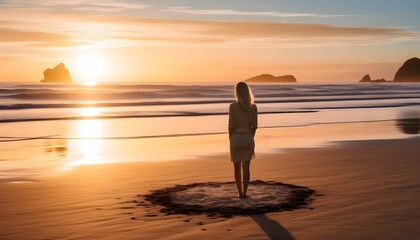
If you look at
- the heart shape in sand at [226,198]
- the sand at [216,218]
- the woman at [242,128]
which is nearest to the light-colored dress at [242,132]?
the woman at [242,128]

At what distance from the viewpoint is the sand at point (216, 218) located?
24.2ft

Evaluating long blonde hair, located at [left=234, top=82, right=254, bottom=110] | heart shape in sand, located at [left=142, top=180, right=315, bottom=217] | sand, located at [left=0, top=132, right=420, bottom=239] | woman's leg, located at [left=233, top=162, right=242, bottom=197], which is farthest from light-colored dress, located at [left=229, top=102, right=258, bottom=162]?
sand, located at [left=0, top=132, right=420, bottom=239]

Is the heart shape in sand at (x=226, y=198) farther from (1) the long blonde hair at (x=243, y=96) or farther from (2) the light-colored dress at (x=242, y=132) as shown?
(1) the long blonde hair at (x=243, y=96)

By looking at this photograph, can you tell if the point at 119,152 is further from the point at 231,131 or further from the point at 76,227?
the point at 76,227

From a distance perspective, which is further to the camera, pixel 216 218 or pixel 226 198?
pixel 226 198

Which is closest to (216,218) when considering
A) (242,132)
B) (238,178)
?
(238,178)

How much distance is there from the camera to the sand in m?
7.38

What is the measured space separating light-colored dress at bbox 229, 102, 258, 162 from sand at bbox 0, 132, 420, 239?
3.95 ft

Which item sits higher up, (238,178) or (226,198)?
(238,178)

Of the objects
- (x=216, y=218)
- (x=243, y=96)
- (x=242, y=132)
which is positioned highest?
(x=243, y=96)

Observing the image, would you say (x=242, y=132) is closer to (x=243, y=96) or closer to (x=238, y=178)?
(x=243, y=96)

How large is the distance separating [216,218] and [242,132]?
1911mm

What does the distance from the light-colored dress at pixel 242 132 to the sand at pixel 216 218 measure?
1203 millimetres

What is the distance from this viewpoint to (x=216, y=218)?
26.6 feet
